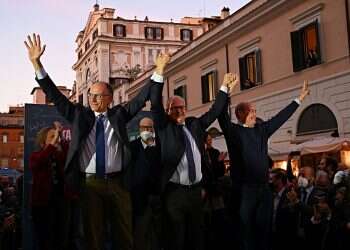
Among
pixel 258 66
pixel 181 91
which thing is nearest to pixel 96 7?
pixel 181 91

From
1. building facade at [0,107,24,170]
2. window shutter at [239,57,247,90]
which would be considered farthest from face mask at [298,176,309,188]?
building facade at [0,107,24,170]

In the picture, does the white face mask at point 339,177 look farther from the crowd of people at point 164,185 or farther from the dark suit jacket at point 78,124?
the dark suit jacket at point 78,124

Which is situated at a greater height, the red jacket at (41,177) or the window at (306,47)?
the window at (306,47)

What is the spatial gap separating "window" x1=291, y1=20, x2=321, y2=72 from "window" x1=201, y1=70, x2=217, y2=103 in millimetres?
6332

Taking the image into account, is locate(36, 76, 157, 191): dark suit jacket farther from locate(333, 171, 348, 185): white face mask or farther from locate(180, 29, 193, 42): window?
locate(180, 29, 193, 42): window

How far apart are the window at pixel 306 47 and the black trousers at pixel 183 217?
531 inches

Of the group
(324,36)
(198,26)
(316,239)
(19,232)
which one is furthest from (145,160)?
(198,26)

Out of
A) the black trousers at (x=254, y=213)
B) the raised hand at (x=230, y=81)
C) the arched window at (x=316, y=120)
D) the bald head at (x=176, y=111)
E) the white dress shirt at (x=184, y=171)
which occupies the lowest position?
the black trousers at (x=254, y=213)

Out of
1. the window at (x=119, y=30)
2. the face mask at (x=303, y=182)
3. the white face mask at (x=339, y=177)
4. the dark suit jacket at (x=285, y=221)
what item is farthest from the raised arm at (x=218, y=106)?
the window at (x=119, y=30)

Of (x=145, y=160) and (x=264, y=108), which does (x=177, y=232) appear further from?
(x=264, y=108)

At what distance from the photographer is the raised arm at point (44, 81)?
14.8ft

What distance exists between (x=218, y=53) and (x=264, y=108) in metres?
4.70

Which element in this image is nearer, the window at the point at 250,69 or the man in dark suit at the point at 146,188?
the man in dark suit at the point at 146,188

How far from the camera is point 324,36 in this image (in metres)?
16.7
